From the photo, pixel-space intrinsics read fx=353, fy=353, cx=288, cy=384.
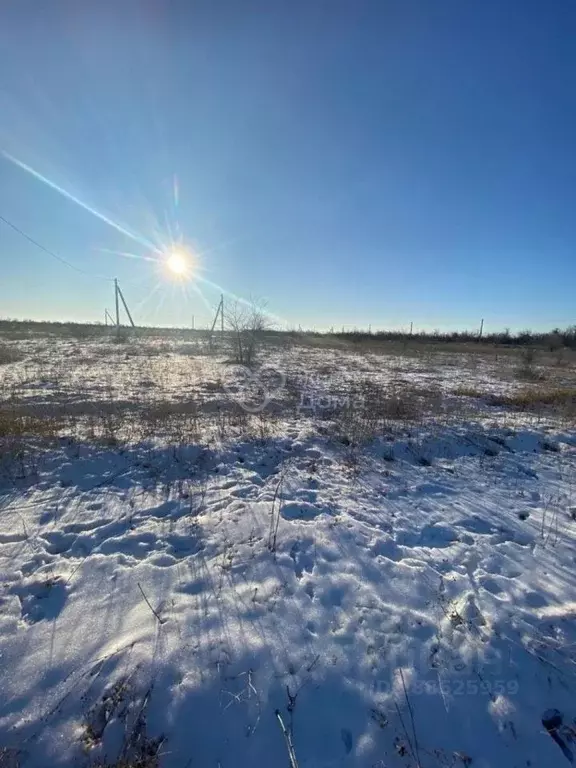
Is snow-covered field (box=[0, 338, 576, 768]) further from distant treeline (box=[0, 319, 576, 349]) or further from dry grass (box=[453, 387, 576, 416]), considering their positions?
distant treeline (box=[0, 319, 576, 349])

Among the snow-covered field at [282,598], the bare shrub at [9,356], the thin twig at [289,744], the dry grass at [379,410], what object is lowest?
the thin twig at [289,744]

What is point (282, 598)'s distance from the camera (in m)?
2.90

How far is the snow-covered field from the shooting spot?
203 cm

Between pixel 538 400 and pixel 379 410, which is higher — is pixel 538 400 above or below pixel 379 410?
above

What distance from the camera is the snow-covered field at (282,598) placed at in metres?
2.03

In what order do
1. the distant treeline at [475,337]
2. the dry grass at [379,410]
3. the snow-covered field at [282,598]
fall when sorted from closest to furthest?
the snow-covered field at [282,598], the dry grass at [379,410], the distant treeline at [475,337]

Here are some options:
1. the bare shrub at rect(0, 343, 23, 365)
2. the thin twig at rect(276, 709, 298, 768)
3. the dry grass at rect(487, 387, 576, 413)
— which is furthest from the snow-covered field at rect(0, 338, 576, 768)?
the bare shrub at rect(0, 343, 23, 365)

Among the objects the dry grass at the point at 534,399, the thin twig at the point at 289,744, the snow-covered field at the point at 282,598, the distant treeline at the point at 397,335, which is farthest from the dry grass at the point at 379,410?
the distant treeline at the point at 397,335

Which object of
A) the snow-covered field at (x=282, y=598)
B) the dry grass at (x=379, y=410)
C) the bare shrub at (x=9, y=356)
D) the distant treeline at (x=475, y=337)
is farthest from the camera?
the distant treeline at (x=475, y=337)

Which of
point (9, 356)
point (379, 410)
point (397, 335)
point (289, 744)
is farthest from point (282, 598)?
point (397, 335)

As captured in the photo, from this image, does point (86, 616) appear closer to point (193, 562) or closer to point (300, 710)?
point (193, 562)

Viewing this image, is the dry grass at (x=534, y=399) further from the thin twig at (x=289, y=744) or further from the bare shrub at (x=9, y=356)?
the bare shrub at (x=9, y=356)

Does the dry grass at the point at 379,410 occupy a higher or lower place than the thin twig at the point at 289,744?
higher

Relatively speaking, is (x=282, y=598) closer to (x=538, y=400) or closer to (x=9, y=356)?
(x=538, y=400)
